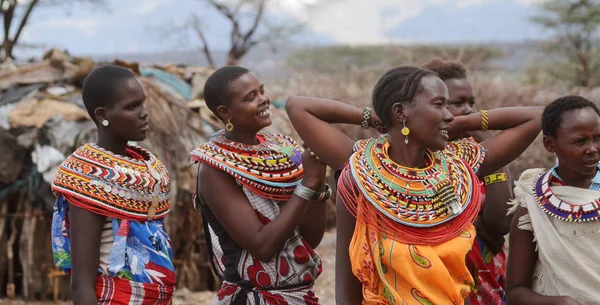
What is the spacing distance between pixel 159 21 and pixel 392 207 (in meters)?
26.2

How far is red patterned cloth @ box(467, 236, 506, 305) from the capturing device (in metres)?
2.98

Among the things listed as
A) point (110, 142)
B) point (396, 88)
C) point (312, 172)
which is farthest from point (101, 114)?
point (396, 88)

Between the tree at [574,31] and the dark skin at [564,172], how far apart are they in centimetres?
1668

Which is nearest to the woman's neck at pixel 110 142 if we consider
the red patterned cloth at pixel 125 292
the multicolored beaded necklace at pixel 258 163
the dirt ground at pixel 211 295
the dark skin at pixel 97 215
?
the dark skin at pixel 97 215

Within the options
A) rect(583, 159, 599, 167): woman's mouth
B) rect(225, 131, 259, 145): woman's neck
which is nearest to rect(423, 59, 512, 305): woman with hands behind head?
rect(583, 159, 599, 167): woman's mouth

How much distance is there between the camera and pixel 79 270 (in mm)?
2715

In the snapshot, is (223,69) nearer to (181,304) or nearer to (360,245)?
(360,245)

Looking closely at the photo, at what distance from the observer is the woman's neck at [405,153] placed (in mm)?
2520

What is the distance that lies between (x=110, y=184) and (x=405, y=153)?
1.19 meters

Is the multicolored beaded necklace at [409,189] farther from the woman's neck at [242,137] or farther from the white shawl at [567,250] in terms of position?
the woman's neck at [242,137]

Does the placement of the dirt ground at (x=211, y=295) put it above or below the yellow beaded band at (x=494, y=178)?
below

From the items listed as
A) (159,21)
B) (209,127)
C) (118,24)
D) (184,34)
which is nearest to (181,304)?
(209,127)

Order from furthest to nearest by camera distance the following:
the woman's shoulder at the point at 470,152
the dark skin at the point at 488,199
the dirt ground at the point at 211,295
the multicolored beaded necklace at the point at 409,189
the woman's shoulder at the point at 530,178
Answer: the dirt ground at the point at 211,295
the dark skin at the point at 488,199
the woman's shoulder at the point at 470,152
the woman's shoulder at the point at 530,178
the multicolored beaded necklace at the point at 409,189

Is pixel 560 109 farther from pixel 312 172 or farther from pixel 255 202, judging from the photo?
pixel 255 202
